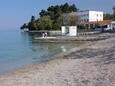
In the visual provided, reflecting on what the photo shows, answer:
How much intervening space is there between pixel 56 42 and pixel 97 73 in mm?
42502

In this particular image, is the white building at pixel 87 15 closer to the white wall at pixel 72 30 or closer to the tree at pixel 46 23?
the tree at pixel 46 23

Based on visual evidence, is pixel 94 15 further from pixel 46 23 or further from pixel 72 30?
pixel 72 30

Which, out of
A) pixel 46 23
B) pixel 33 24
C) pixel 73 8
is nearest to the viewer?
pixel 46 23

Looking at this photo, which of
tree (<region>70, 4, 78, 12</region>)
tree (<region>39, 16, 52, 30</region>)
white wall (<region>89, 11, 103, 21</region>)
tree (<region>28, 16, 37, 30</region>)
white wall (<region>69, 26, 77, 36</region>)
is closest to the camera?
white wall (<region>69, 26, 77, 36</region>)

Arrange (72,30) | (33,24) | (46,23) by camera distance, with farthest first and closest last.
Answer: (33,24)
(46,23)
(72,30)

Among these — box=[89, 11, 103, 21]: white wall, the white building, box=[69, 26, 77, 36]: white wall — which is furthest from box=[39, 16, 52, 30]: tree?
box=[69, 26, 77, 36]: white wall

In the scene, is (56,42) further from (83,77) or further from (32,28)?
(32,28)

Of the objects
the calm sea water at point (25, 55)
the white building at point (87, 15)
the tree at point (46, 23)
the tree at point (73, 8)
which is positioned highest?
the tree at point (73, 8)

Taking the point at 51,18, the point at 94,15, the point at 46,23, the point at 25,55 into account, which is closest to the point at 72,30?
the point at 25,55

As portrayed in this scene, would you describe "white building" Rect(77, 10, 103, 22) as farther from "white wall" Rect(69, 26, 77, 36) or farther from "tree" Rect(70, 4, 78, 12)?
"white wall" Rect(69, 26, 77, 36)

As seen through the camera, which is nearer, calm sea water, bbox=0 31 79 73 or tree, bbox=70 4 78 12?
calm sea water, bbox=0 31 79 73

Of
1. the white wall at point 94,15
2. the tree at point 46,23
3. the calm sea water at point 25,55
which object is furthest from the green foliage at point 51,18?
the calm sea water at point 25,55

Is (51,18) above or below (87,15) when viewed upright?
below

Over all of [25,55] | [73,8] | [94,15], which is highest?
[73,8]
